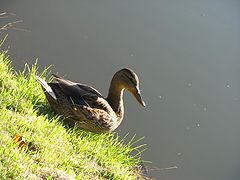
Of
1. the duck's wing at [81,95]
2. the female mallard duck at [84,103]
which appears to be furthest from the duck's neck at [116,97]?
the duck's wing at [81,95]

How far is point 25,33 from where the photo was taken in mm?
5762

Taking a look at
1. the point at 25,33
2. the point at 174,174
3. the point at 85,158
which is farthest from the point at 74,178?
the point at 25,33

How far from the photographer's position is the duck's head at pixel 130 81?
14.2 ft

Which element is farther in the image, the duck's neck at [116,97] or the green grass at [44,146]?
the duck's neck at [116,97]

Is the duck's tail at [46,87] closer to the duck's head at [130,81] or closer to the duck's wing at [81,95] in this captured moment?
the duck's wing at [81,95]

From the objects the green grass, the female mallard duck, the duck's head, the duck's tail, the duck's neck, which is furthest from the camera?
the duck's neck

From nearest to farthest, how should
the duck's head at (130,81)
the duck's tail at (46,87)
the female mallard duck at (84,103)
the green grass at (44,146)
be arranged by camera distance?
the green grass at (44,146) < the duck's tail at (46,87) < the female mallard duck at (84,103) < the duck's head at (130,81)

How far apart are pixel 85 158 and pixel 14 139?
637 mm

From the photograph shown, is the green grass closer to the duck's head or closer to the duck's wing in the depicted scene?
the duck's wing

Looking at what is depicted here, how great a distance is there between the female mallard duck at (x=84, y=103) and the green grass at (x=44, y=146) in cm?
8

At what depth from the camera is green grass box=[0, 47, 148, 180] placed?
2941mm

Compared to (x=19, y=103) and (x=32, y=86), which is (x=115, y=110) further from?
(x=19, y=103)

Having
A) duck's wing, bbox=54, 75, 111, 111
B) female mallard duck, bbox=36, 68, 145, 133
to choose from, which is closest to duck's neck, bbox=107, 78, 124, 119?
female mallard duck, bbox=36, 68, 145, 133

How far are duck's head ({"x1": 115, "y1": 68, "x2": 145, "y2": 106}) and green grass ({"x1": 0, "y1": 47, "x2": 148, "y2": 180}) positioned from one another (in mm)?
425
